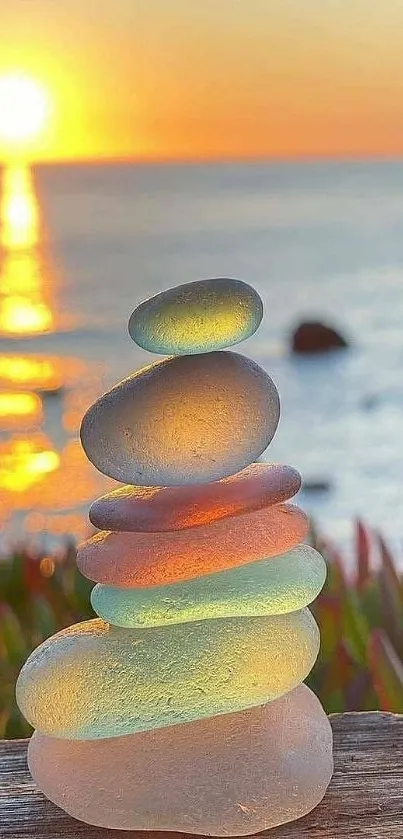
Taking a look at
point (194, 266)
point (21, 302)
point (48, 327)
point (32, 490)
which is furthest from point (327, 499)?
point (194, 266)

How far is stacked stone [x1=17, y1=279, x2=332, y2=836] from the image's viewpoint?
1.16 meters

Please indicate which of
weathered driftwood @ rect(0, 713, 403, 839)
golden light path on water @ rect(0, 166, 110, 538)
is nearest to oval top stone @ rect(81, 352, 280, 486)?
weathered driftwood @ rect(0, 713, 403, 839)

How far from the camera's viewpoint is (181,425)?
3.78 ft

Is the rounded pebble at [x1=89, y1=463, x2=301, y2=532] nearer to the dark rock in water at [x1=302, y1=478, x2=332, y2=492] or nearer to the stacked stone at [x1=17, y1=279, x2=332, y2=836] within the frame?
the stacked stone at [x1=17, y1=279, x2=332, y2=836]

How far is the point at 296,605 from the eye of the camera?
1.18 meters

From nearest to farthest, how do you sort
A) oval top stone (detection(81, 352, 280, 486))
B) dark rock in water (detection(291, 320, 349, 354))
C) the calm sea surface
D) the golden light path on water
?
oval top stone (detection(81, 352, 280, 486)) < the golden light path on water < the calm sea surface < dark rock in water (detection(291, 320, 349, 354))

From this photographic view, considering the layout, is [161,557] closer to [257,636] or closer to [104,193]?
[257,636]

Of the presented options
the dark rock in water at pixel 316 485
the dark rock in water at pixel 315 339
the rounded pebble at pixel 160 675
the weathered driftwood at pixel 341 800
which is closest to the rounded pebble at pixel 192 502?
the rounded pebble at pixel 160 675

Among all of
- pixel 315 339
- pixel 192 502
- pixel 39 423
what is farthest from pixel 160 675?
pixel 315 339

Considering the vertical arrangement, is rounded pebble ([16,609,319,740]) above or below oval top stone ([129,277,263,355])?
below

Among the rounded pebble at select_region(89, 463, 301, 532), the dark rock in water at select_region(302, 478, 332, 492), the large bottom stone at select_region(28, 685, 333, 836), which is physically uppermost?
the rounded pebble at select_region(89, 463, 301, 532)

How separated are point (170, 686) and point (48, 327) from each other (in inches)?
497

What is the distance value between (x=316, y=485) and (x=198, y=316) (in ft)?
18.9

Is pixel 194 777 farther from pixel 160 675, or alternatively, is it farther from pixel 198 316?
pixel 198 316
